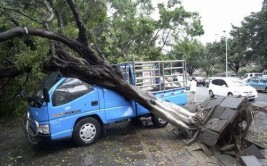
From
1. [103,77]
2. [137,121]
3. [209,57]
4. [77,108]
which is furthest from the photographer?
[209,57]

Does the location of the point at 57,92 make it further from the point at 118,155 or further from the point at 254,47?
the point at 254,47

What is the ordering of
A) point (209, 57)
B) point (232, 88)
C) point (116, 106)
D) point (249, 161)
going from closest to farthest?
point (249, 161), point (116, 106), point (232, 88), point (209, 57)

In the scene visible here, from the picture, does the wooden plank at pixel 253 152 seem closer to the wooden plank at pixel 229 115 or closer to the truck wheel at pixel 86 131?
the wooden plank at pixel 229 115

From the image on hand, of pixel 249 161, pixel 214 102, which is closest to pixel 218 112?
pixel 214 102

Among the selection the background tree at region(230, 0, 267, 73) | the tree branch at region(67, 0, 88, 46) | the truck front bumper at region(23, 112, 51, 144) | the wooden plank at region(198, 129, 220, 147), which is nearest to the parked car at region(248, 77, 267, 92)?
the background tree at region(230, 0, 267, 73)

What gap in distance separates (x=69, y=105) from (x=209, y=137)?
3887mm

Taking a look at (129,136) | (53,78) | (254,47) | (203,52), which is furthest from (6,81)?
(203,52)

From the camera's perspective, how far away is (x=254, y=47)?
3656 cm

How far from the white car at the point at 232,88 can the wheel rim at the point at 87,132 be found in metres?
12.1

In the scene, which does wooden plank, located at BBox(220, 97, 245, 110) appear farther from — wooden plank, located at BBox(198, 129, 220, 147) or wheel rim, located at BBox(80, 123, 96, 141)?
wheel rim, located at BBox(80, 123, 96, 141)

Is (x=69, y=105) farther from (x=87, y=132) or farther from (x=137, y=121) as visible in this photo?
(x=137, y=121)

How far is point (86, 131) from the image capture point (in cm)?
771

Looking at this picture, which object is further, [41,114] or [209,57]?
[209,57]

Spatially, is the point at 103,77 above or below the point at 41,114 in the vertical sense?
above
